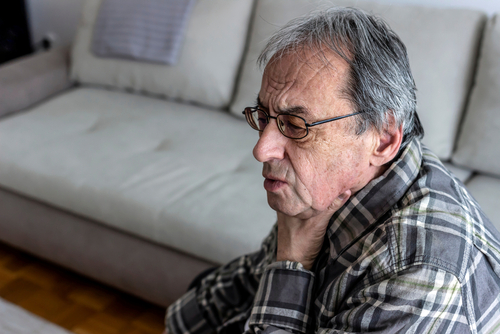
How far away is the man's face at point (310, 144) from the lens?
0.78 meters

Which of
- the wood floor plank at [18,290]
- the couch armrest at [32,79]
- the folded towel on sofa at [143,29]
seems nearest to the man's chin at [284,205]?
the wood floor plank at [18,290]

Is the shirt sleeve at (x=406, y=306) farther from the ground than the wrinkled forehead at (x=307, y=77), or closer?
closer

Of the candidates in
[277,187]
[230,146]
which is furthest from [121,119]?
[277,187]

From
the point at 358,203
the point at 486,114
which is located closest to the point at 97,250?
the point at 358,203

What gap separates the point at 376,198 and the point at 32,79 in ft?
6.91

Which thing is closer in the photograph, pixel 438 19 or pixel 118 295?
pixel 438 19

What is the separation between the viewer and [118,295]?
1.90 meters

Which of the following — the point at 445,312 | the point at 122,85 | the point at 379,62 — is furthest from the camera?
the point at 122,85

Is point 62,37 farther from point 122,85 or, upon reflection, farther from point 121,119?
point 121,119

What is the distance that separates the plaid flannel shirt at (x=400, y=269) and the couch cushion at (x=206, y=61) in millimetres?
1459

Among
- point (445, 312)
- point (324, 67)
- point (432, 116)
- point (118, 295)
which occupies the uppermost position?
point (324, 67)

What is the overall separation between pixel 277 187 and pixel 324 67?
0.23 m

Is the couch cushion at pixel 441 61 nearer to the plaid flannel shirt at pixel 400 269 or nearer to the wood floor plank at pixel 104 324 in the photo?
the plaid flannel shirt at pixel 400 269

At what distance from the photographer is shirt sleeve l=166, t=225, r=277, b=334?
1128 mm
